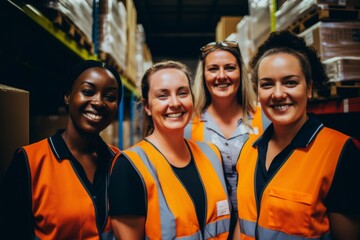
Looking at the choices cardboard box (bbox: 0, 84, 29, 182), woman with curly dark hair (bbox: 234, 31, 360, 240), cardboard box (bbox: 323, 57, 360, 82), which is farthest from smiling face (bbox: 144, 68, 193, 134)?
cardboard box (bbox: 323, 57, 360, 82)

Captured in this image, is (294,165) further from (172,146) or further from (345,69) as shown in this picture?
(345,69)

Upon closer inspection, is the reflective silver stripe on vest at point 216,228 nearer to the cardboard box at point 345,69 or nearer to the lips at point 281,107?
the lips at point 281,107

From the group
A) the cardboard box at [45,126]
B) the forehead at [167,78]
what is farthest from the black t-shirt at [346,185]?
the cardboard box at [45,126]

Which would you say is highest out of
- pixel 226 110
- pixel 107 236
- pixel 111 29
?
pixel 111 29

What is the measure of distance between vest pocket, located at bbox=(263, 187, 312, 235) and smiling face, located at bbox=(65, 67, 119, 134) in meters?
1.28

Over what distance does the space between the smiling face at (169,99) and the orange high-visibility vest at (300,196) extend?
2.40ft

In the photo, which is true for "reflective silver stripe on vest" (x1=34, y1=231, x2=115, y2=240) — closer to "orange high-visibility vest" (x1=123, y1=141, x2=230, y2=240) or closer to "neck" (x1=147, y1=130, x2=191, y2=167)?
"orange high-visibility vest" (x1=123, y1=141, x2=230, y2=240)

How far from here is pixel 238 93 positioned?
3004 mm

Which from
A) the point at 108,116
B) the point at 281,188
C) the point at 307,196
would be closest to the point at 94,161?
the point at 108,116

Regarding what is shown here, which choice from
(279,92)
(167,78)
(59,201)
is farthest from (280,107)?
(59,201)

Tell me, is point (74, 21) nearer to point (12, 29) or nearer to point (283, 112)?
point (12, 29)

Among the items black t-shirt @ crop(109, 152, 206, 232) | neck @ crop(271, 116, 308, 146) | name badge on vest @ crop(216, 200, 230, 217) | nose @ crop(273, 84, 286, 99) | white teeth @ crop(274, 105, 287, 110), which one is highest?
nose @ crop(273, 84, 286, 99)

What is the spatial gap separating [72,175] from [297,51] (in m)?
1.78

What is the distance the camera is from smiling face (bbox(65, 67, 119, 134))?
1958mm
